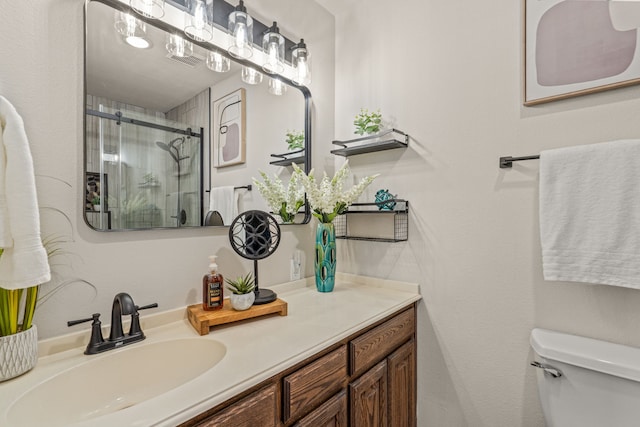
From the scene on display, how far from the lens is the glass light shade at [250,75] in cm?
146

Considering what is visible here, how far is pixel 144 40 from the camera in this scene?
1145 millimetres

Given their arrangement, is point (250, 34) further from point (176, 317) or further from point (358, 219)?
point (176, 317)

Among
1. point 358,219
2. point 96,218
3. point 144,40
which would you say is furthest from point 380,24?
point 96,218

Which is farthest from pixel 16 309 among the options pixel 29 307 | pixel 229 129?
pixel 229 129

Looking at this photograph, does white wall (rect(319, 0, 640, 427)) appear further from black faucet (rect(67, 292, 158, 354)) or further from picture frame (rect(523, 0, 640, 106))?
black faucet (rect(67, 292, 158, 354))

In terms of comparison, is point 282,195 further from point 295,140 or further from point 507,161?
point 507,161

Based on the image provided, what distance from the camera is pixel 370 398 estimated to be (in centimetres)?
120

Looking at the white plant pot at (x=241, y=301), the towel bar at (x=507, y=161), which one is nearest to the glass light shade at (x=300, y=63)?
the towel bar at (x=507, y=161)

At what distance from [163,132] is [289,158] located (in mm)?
691

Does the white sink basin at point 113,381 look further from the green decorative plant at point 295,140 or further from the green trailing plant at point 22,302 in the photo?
the green decorative plant at point 295,140

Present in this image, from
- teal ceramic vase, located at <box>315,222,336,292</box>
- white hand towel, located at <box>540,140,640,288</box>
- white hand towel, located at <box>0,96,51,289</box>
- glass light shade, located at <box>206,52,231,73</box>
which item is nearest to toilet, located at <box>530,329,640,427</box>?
white hand towel, located at <box>540,140,640,288</box>

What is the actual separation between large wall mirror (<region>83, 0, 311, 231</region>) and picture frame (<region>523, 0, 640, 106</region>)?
3.87ft

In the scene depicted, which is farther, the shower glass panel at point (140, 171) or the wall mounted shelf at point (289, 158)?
the wall mounted shelf at point (289, 158)

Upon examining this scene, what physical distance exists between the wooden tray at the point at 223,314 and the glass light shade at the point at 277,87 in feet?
3.52
